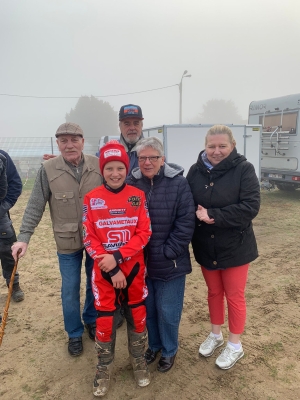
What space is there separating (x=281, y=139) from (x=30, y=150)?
51.6 feet

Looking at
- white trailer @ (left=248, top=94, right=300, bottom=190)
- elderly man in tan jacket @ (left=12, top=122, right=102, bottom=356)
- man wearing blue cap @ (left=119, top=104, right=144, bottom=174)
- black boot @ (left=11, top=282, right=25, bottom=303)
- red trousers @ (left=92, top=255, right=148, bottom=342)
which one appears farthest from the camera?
white trailer @ (left=248, top=94, right=300, bottom=190)

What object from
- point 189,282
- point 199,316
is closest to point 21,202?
point 189,282

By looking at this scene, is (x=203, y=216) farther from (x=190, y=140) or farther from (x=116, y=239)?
(x=190, y=140)

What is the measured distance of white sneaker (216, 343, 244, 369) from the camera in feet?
8.28

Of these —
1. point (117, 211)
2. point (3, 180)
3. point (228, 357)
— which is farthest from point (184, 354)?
point (3, 180)

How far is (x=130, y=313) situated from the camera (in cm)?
231

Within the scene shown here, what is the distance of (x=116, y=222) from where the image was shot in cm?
221

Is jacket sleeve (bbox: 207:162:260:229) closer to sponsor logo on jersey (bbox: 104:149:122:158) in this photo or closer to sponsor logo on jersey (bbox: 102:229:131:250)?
A: sponsor logo on jersey (bbox: 102:229:131:250)

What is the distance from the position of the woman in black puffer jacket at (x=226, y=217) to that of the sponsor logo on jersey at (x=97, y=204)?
0.70m

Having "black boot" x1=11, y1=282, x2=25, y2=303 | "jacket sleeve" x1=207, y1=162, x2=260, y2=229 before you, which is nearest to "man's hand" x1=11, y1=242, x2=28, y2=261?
"jacket sleeve" x1=207, y1=162, x2=260, y2=229

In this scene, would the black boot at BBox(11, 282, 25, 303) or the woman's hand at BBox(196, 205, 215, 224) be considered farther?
the black boot at BBox(11, 282, 25, 303)

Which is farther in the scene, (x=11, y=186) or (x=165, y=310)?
(x=11, y=186)

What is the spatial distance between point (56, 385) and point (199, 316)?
1.57m

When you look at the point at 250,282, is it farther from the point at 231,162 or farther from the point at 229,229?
the point at 231,162
